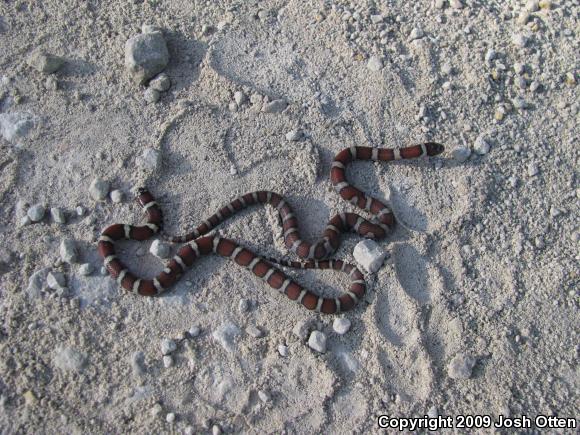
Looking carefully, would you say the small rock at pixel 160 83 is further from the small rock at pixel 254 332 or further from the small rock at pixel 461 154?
the small rock at pixel 461 154

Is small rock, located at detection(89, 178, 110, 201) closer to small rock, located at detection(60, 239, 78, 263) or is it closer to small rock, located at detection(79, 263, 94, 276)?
small rock, located at detection(60, 239, 78, 263)

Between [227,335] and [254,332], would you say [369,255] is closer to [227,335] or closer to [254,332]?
[254,332]

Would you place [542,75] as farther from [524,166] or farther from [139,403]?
[139,403]

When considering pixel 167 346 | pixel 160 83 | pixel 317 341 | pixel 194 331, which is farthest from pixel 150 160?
pixel 317 341

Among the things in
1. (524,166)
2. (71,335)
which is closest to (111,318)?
(71,335)

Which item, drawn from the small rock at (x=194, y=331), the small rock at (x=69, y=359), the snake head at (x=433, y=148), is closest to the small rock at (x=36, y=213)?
the small rock at (x=69, y=359)

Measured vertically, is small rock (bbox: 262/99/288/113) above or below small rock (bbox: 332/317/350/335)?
above

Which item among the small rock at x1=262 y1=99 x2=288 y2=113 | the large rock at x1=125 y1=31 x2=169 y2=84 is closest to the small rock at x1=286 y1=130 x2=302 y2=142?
the small rock at x1=262 y1=99 x2=288 y2=113
